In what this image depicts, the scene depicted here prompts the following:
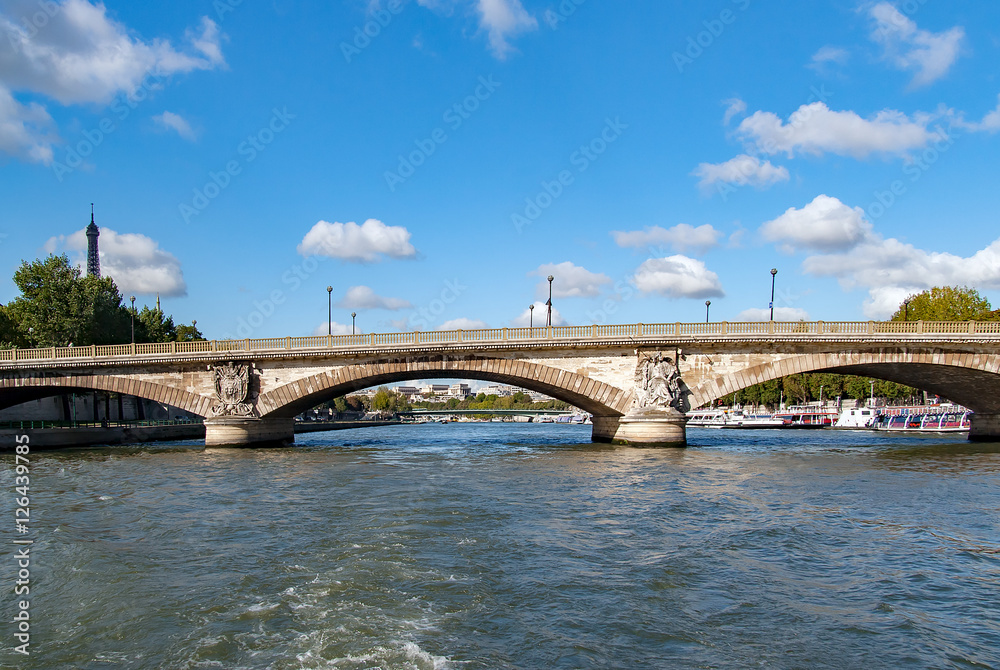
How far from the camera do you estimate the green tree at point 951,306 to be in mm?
69562

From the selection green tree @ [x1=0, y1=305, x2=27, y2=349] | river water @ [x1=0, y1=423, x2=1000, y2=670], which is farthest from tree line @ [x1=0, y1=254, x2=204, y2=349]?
river water @ [x1=0, y1=423, x2=1000, y2=670]

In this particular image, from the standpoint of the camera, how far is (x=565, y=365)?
4047cm

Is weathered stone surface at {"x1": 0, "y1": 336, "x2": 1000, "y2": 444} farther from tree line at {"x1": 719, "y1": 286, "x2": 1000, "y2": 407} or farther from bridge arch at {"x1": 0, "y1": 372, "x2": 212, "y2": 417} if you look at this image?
tree line at {"x1": 719, "y1": 286, "x2": 1000, "y2": 407}

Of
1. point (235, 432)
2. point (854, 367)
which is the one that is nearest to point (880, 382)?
point (854, 367)

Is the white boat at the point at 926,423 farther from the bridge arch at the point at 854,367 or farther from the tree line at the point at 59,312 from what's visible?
the tree line at the point at 59,312

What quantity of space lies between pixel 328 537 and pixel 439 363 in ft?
88.3

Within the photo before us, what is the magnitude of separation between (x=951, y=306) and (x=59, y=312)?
280 feet

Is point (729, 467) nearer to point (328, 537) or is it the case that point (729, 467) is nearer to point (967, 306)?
point (328, 537)

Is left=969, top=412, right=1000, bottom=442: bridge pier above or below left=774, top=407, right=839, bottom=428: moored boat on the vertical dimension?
above

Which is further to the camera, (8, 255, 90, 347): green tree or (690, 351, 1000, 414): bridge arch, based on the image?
(8, 255, 90, 347): green tree

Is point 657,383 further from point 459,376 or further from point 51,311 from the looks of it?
point 51,311

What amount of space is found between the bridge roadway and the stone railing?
0.25 ft

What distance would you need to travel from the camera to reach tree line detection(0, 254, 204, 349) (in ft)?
194

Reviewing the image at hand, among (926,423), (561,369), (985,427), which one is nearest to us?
(561,369)
